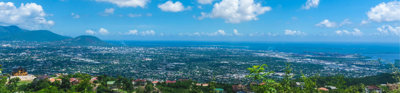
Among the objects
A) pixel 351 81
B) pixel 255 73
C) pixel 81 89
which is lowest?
pixel 351 81

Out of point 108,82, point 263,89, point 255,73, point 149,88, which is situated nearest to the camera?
point 255,73

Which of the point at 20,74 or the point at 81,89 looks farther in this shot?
the point at 20,74

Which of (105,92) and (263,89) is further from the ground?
(263,89)

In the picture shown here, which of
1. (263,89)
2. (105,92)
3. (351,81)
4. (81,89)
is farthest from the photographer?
(351,81)

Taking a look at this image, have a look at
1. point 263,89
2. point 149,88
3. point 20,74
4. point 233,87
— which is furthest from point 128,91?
point 20,74

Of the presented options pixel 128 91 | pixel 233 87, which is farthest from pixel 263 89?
pixel 233 87

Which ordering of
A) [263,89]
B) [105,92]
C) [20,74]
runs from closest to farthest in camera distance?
[263,89], [105,92], [20,74]

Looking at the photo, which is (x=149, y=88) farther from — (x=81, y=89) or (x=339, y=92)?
(x=339, y=92)

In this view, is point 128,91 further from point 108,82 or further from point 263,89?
point 263,89

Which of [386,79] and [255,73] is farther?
[386,79]
